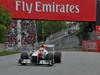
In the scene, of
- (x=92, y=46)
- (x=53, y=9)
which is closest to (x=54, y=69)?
(x=53, y=9)

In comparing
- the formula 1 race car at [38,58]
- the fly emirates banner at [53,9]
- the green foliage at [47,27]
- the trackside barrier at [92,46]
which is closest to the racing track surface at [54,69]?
the formula 1 race car at [38,58]

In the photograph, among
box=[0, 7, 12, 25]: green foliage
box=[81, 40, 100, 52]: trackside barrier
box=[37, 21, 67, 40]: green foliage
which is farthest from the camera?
box=[37, 21, 67, 40]: green foliage

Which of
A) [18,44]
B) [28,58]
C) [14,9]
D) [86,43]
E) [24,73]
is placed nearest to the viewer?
[24,73]

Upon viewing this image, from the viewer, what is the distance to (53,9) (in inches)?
2056

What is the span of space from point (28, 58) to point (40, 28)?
90885 millimetres

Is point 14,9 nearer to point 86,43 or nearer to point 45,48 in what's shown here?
point 86,43

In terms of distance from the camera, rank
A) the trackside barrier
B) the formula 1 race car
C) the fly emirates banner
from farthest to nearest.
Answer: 1. the trackside barrier
2. the fly emirates banner
3. the formula 1 race car

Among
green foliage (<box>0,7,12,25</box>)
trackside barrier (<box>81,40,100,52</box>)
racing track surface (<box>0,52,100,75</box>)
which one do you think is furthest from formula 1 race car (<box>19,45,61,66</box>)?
trackside barrier (<box>81,40,100,52</box>)

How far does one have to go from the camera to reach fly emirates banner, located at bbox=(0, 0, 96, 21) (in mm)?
51156

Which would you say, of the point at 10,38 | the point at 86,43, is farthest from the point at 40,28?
the point at 86,43

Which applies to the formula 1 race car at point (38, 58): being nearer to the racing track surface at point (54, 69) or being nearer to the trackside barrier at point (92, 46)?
the racing track surface at point (54, 69)

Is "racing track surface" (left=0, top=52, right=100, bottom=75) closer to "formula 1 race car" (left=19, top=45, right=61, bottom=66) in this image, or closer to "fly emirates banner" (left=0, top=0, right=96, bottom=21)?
"formula 1 race car" (left=19, top=45, right=61, bottom=66)

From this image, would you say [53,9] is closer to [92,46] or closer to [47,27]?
[92,46]

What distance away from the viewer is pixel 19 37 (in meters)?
64.8
